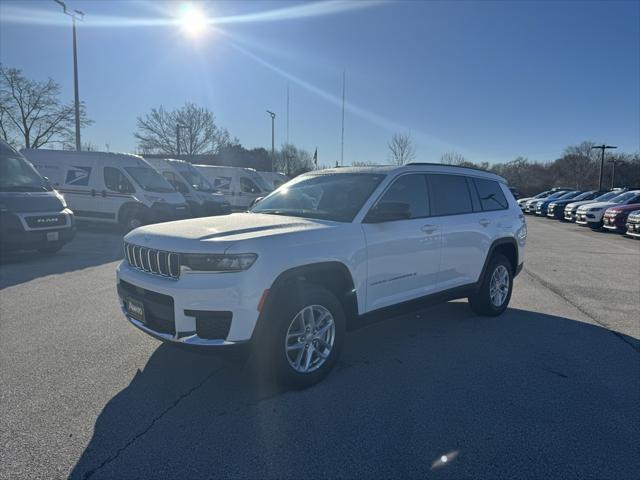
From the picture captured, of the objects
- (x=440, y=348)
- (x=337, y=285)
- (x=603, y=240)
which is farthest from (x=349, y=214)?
(x=603, y=240)

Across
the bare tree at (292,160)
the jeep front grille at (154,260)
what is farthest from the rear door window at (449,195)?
the bare tree at (292,160)

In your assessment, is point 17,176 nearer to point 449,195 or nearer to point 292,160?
point 449,195

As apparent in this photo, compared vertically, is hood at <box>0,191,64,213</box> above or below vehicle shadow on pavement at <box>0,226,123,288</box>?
above

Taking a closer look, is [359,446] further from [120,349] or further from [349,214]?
[120,349]

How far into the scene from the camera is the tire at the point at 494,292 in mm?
5539

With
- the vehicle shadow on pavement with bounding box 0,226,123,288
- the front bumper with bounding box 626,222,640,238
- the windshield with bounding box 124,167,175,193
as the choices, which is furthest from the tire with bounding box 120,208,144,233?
the front bumper with bounding box 626,222,640,238

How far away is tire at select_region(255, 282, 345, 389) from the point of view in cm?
327

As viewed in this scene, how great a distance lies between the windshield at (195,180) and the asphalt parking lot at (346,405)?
12.8 metres

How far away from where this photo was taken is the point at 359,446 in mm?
2822

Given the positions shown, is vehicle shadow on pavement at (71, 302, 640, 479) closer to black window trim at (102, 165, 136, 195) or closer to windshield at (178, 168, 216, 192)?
black window trim at (102, 165, 136, 195)

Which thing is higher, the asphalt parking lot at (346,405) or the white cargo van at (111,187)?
the white cargo van at (111,187)

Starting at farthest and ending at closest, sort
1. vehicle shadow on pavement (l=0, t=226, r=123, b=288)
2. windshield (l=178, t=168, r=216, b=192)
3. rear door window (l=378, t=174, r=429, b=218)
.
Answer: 1. windshield (l=178, t=168, r=216, b=192)
2. vehicle shadow on pavement (l=0, t=226, r=123, b=288)
3. rear door window (l=378, t=174, r=429, b=218)

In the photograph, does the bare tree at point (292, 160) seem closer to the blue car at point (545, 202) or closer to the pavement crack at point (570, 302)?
the blue car at point (545, 202)

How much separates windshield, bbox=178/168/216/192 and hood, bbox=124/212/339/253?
1445 cm
